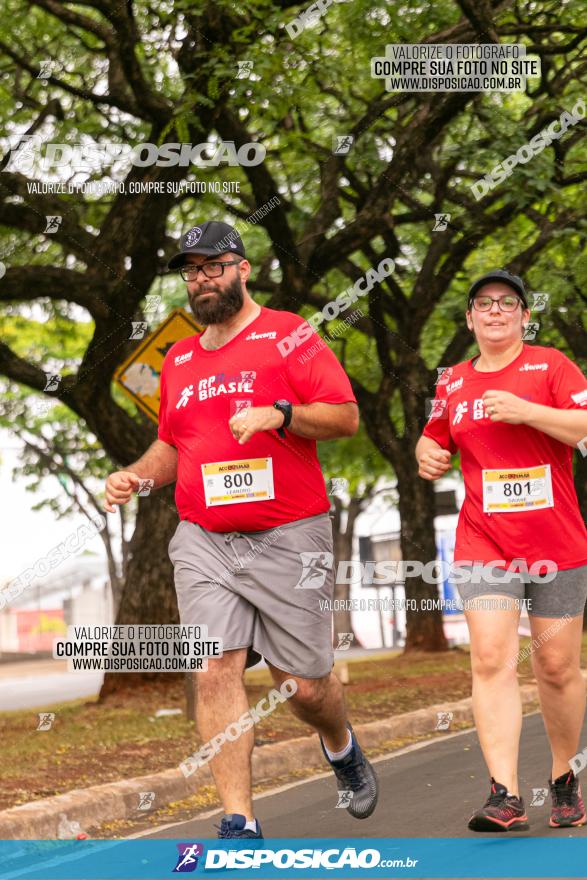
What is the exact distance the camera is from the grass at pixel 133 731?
8242mm

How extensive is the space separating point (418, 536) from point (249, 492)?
15.1m

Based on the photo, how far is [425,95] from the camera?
524 inches

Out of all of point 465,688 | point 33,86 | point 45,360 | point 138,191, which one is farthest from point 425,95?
point 45,360

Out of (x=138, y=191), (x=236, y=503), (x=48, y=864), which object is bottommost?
(x=48, y=864)

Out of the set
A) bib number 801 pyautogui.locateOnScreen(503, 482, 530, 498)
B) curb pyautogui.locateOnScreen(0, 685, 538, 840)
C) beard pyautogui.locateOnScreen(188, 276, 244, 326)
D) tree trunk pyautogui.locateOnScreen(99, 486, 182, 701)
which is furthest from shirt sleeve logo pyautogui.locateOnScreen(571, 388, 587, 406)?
tree trunk pyautogui.locateOnScreen(99, 486, 182, 701)

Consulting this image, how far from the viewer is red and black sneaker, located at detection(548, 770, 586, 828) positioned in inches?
217

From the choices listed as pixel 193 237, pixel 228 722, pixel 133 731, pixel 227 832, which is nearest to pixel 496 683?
pixel 228 722

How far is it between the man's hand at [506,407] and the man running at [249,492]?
0.60 metres

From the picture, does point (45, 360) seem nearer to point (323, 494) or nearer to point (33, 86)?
point (33, 86)

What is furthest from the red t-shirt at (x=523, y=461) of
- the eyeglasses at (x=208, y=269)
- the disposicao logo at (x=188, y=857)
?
the disposicao logo at (x=188, y=857)

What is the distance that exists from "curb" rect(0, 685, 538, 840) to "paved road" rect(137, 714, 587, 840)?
Answer: 1.25 ft

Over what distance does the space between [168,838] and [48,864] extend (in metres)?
0.64

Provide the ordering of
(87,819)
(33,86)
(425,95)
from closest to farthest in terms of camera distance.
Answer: (87,819) → (425,95) → (33,86)

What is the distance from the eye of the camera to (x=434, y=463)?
573 cm
